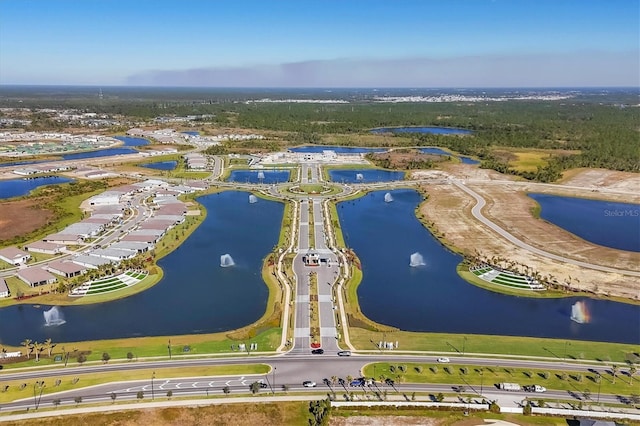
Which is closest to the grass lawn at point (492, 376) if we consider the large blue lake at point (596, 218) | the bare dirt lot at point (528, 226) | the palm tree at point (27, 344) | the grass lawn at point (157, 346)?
the grass lawn at point (157, 346)

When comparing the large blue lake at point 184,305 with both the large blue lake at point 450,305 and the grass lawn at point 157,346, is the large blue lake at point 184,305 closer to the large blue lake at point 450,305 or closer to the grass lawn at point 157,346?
the grass lawn at point 157,346

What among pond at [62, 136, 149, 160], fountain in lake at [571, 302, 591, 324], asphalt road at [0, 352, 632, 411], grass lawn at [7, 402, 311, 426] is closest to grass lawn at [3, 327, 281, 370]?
asphalt road at [0, 352, 632, 411]

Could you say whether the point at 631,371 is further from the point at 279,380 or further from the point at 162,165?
the point at 162,165

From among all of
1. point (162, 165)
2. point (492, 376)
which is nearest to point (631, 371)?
point (492, 376)

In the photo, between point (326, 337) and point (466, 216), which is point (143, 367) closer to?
point (326, 337)

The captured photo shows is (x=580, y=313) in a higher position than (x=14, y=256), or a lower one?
lower

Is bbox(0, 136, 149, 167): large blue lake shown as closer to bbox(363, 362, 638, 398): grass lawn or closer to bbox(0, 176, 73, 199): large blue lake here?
bbox(0, 176, 73, 199): large blue lake
